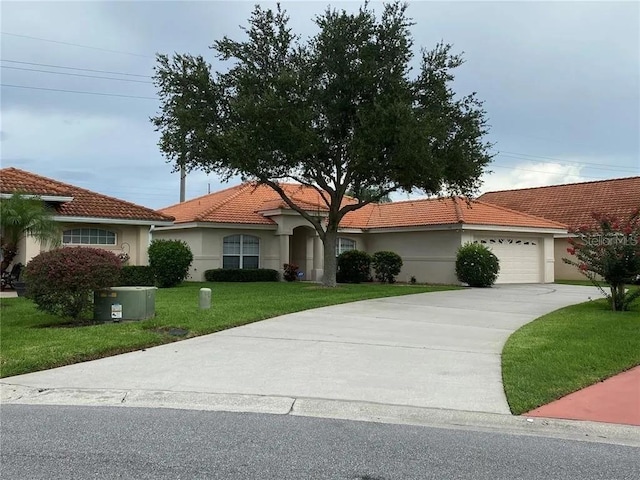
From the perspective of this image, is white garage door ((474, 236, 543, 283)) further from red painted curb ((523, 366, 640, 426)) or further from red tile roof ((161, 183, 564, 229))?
red painted curb ((523, 366, 640, 426))

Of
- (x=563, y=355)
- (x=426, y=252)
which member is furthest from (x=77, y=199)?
(x=563, y=355)

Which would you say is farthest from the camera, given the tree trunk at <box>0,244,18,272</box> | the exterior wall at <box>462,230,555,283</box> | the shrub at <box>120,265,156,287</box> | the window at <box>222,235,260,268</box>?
the window at <box>222,235,260,268</box>

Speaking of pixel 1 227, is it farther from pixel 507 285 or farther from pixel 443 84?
pixel 507 285

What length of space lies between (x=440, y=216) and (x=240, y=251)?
9.73m

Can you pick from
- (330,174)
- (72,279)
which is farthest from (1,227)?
(330,174)

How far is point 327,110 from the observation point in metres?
19.6

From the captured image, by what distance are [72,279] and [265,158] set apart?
9151mm

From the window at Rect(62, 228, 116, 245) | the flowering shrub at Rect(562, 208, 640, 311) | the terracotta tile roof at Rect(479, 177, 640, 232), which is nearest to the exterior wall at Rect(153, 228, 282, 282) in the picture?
the window at Rect(62, 228, 116, 245)

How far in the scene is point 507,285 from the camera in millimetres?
25328

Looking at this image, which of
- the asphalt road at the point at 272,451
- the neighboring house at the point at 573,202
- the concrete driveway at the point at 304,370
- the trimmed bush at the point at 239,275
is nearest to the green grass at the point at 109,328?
the concrete driveway at the point at 304,370

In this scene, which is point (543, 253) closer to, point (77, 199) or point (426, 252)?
point (426, 252)

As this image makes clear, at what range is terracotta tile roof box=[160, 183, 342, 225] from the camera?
27.5m

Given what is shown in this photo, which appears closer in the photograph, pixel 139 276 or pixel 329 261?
pixel 139 276

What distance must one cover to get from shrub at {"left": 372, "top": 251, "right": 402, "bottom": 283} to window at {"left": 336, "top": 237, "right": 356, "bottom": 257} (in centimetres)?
347
